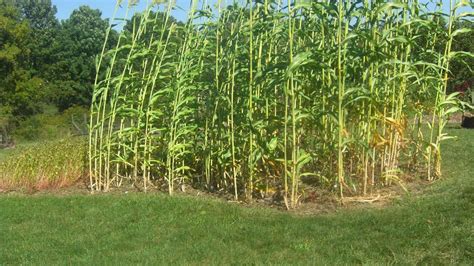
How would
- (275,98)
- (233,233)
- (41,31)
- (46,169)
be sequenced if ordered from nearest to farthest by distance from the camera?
1. (233,233)
2. (275,98)
3. (46,169)
4. (41,31)

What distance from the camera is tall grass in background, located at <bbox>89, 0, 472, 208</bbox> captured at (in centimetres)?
718

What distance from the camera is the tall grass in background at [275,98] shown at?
7180 mm

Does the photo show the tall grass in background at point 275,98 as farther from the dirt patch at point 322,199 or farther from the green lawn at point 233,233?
the green lawn at point 233,233

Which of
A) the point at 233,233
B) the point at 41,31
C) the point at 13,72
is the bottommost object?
the point at 233,233

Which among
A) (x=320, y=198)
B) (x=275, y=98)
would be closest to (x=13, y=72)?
(x=275, y=98)

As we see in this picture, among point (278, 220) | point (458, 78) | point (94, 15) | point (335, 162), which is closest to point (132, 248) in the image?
point (278, 220)

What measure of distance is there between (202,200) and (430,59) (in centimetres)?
393

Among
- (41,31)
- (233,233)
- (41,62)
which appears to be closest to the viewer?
(233,233)

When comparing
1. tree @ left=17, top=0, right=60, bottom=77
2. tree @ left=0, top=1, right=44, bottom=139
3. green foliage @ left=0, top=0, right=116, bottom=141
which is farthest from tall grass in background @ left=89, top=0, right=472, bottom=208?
tree @ left=17, top=0, right=60, bottom=77

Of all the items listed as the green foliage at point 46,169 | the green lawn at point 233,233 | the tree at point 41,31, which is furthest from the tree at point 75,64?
the green lawn at point 233,233

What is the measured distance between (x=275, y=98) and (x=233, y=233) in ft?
7.93

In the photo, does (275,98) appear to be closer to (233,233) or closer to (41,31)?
(233,233)

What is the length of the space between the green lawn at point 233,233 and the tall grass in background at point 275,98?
76 centimetres

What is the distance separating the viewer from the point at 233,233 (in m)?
6.16
